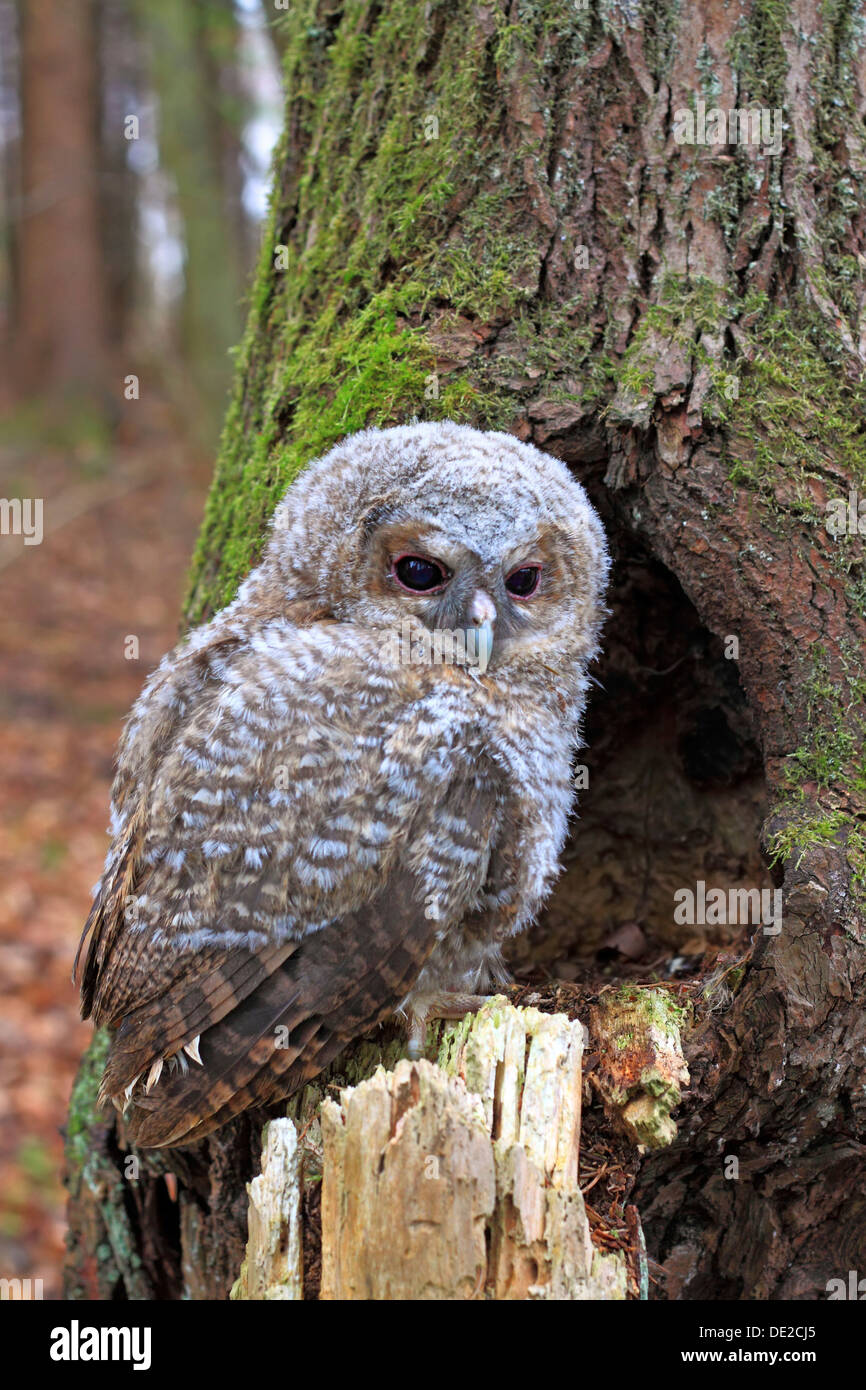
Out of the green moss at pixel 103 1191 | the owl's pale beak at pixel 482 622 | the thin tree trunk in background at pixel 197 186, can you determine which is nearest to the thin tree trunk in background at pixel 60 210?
the thin tree trunk in background at pixel 197 186

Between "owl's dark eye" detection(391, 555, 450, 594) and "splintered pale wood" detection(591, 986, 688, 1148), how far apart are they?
1.18 m

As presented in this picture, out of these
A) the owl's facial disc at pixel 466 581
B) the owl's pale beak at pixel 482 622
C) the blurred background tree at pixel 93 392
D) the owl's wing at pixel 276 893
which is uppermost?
the blurred background tree at pixel 93 392

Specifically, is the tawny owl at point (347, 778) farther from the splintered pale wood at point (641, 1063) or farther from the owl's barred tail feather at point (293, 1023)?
the splintered pale wood at point (641, 1063)

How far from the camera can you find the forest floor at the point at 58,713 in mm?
5523

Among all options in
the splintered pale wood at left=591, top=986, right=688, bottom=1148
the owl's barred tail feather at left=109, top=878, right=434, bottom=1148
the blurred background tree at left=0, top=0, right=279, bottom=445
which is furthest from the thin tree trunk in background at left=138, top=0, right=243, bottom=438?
the splintered pale wood at left=591, top=986, right=688, bottom=1148

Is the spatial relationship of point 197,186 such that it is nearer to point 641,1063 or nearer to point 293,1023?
point 293,1023

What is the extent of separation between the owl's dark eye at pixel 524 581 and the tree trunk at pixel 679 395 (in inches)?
15.1

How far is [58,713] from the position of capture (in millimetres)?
9422

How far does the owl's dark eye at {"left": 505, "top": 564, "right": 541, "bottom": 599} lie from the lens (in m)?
2.97

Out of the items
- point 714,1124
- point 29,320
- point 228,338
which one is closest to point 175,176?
point 228,338

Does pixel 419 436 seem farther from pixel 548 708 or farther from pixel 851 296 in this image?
pixel 851 296

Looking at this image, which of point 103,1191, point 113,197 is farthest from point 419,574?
point 113,197

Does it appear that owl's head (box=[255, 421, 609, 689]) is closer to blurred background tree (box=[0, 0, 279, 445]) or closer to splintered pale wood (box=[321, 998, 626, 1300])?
splintered pale wood (box=[321, 998, 626, 1300])

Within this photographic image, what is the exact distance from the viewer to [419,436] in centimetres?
292
